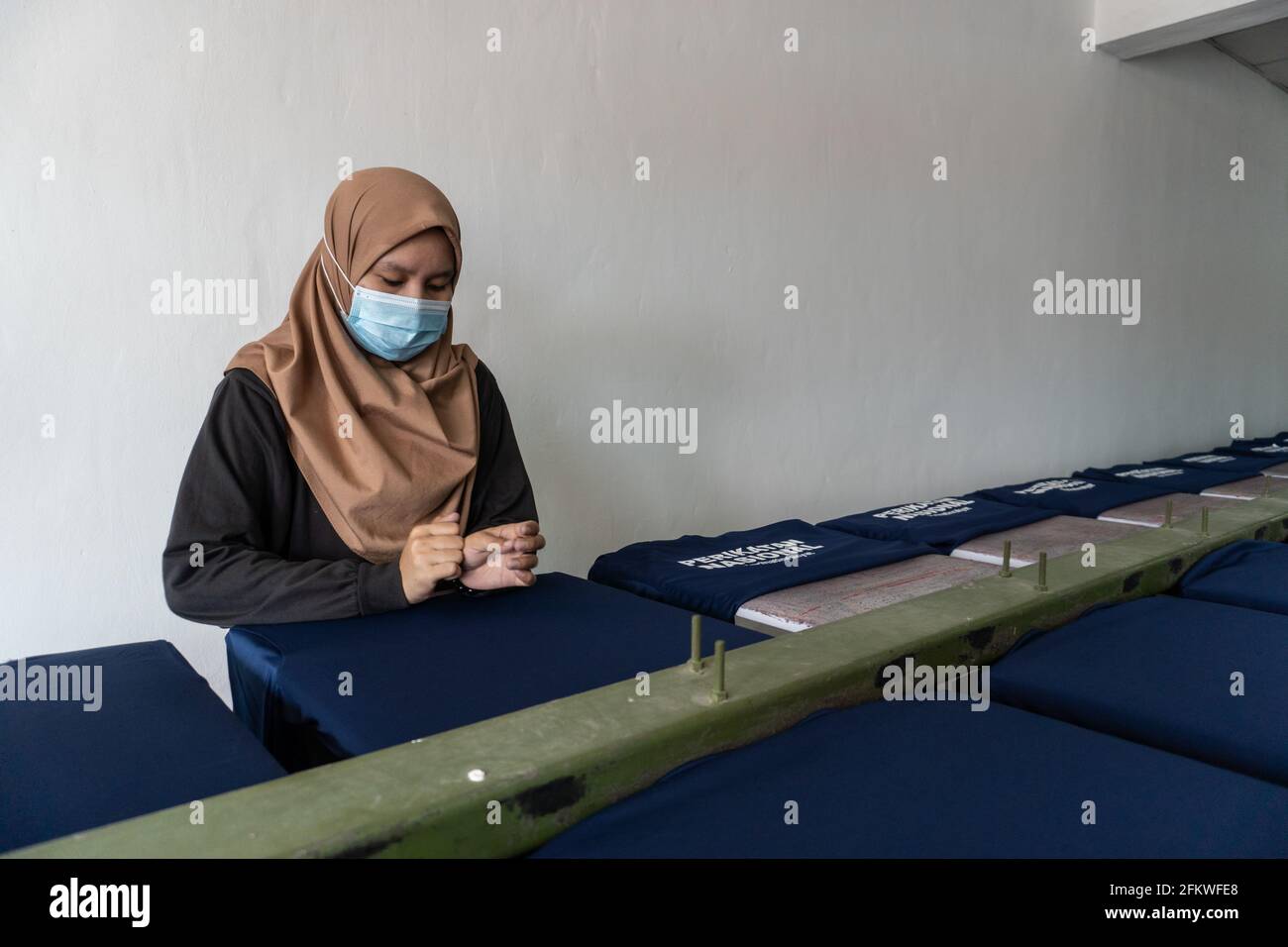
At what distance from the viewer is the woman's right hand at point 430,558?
1.24 metres

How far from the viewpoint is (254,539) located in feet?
4.34

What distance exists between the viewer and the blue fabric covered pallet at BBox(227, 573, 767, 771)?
942 millimetres

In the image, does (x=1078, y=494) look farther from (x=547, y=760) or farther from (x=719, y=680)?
(x=547, y=760)

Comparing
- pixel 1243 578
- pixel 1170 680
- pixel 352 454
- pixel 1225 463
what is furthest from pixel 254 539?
pixel 1225 463

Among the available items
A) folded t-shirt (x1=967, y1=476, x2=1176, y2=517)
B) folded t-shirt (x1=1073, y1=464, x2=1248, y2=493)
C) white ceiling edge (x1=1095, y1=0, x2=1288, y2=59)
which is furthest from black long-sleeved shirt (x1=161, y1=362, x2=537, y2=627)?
white ceiling edge (x1=1095, y1=0, x2=1288, y2=59)

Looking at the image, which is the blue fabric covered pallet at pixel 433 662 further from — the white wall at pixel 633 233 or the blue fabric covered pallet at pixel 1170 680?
the white wall at pixel 633 233

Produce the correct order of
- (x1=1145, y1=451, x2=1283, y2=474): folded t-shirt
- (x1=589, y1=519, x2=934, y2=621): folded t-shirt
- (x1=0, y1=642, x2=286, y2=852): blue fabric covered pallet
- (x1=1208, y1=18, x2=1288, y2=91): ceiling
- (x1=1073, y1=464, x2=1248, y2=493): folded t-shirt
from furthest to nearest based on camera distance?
(x1=1208, y1=18, x2=1288, y2=91): ceiling → (x1=1145, y1=451, x2=1283, y2=474): folded t-shirt → (x1=1073, y1=464, x2=1248, y2=493): folded t-shirt → (x1=589, y1=519, x2=934, y2=621): folded t-shirt → (x1=0, y1=642, x2=286, y2=852): blue fabric covered pallet

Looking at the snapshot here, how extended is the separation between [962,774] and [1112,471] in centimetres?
279

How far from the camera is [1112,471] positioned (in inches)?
126

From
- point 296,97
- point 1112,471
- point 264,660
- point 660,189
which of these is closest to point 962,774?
point 264,660

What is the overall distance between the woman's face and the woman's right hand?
1.34 ft

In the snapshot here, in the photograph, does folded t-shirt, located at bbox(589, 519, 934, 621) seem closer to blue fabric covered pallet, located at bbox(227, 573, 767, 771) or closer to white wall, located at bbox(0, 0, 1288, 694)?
blue fabric covered pallet, located at bbox(227, 573, 767, 771)


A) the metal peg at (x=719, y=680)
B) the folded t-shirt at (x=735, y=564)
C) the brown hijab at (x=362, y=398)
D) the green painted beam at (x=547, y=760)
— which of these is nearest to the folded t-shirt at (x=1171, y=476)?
the folded t-shirt at (x=735, y=564)

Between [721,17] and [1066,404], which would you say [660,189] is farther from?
[1066,404]
